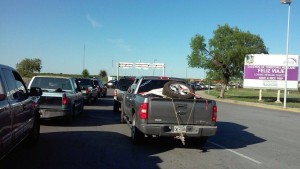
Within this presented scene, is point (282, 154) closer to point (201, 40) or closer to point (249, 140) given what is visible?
point (249, 140)

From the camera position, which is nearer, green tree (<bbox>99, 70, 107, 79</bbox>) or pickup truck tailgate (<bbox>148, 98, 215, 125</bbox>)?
pickup truck tailgate (<bbox>148, 98, 215, 125</bbox>)

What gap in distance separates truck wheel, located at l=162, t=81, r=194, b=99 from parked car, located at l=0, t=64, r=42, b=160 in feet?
10.2

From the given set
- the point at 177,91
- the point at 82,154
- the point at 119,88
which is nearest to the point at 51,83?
the point at 119,88

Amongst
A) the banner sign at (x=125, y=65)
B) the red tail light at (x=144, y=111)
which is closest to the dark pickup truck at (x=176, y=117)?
the red tail light at (x=144, y=111)

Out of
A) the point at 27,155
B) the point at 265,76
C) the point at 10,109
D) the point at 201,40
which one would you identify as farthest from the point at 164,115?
the point at 201,40

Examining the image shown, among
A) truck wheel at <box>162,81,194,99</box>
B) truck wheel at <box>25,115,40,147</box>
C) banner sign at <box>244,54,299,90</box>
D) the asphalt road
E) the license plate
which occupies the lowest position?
the asphalt road

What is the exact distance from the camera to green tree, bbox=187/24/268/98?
45.8m

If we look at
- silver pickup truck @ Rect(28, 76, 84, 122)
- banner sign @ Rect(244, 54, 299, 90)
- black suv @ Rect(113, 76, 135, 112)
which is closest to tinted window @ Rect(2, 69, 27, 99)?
silver pickup truck @ Rect(28, 76, 84, 122)

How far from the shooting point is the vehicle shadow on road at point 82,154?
7113 millimetres

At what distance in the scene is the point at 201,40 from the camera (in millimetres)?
48250

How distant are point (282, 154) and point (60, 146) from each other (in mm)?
5441

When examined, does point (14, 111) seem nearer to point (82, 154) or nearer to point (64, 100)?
point (82, 154)

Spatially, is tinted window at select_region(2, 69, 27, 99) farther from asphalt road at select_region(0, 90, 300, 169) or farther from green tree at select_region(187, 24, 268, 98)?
green tree at select_region(187, 24, 268, 98)

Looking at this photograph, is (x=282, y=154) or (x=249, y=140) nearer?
(x=282, y=154)
